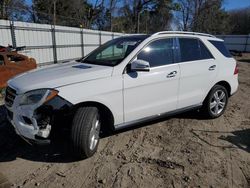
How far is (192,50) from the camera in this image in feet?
14.5

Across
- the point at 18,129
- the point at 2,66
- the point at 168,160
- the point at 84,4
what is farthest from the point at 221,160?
the point at 84,4

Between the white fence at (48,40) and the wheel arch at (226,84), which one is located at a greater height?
the white fence at (48,40)

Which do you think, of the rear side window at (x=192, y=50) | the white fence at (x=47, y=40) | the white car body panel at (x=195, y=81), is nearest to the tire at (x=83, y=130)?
the white car body panel at (x=195, y=81)

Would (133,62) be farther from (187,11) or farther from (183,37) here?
(187,11)

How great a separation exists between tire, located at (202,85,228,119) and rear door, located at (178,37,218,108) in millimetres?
184

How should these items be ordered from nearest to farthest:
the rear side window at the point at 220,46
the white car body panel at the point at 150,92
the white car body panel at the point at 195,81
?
the white car body panel at the point at 150,92 < the white car body panel at the point at 195,81 < the rear side window at the point at 220,46

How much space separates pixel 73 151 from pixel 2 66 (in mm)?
4944

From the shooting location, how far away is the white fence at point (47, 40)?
10.6 metres

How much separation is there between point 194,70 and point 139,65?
137 centimetres

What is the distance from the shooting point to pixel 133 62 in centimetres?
345

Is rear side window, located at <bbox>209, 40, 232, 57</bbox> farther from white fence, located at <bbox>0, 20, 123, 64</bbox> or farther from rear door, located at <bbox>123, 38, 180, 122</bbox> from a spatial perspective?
white fence, located at <bbox>0, 20, 123, 64</bbox>

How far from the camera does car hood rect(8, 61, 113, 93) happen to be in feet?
9.78

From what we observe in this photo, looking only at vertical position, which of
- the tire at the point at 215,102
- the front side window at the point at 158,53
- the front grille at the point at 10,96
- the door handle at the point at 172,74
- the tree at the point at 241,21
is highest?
the tree at the point at 241,21

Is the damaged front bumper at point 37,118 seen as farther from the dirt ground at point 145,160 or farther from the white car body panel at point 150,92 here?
the white car body panel at point 150,92
